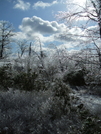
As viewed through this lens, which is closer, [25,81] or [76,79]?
[25,81]

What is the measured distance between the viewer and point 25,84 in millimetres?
5879

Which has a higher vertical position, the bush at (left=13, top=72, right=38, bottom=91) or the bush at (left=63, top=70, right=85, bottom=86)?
the bush at (left=13, top=72, right=38, bottom=91)

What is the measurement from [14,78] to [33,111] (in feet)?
9.70

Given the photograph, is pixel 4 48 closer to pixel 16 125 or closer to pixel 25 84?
pixel 25 84

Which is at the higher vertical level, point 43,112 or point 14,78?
point 14,78

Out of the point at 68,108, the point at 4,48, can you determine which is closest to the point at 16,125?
the point at 68,108

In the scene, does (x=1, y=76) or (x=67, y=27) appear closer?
(x=67, y=27)

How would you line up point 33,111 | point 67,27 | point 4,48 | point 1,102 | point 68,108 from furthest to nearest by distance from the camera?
1. point 4,48
2. point 67,27
3. point 1,102
4. point 68,108
5. point 33,111

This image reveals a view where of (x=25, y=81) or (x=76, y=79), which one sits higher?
(x=25, y=81)

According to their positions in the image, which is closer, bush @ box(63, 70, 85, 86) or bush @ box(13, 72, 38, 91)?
bush @ box(13, 72, 38, 91)

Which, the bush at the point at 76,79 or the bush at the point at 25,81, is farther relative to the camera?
the bush at the point at 76,79

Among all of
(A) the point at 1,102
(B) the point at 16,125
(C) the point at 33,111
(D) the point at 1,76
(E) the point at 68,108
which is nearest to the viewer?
(B) the point at 16,125

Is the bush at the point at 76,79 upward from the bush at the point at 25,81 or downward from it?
downward

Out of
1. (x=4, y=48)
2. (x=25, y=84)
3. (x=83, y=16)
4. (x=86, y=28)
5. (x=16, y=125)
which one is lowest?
(x=16, y=125)
